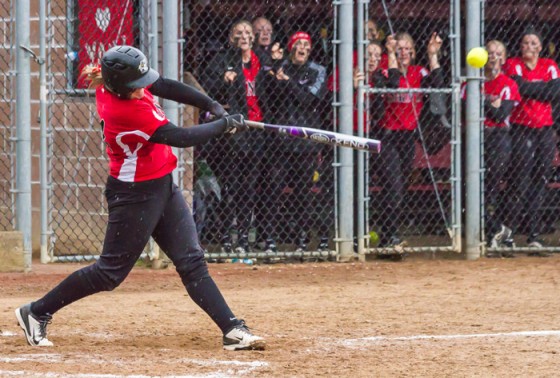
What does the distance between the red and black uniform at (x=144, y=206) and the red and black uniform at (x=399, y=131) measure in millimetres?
4057

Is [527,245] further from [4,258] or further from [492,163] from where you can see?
[4,258]

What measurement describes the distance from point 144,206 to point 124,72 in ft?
2.46

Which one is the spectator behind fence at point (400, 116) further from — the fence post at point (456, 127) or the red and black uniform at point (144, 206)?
the red and black uniform at point (144, 206)

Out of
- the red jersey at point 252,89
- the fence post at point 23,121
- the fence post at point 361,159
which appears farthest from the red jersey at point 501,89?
the fence post at point 23,121

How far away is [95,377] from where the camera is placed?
5289 millimetres

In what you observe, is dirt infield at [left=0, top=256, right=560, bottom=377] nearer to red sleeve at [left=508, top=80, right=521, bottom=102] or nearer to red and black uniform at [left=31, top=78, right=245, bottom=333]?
red and black uniform at [left=31, top=78, right=245, bottom=333]

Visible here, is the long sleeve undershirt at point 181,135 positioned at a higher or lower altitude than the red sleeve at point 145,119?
lower

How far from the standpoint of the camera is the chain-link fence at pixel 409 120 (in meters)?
9.94

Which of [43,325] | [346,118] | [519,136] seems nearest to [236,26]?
[346,118]

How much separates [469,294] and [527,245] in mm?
2536

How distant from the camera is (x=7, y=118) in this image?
10.4 m

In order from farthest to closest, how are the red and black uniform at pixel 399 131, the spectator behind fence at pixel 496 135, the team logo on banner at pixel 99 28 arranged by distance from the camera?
1. the spectator behind fence at pixel 496 135
2. the red and black uniform at pixel 399 131
3. the team logo on banner at pixel 99 28

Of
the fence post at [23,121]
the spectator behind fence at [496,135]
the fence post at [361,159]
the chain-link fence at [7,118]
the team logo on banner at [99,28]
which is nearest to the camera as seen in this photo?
the fence post at [23,121]

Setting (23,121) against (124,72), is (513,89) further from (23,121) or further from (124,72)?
(124,72)
